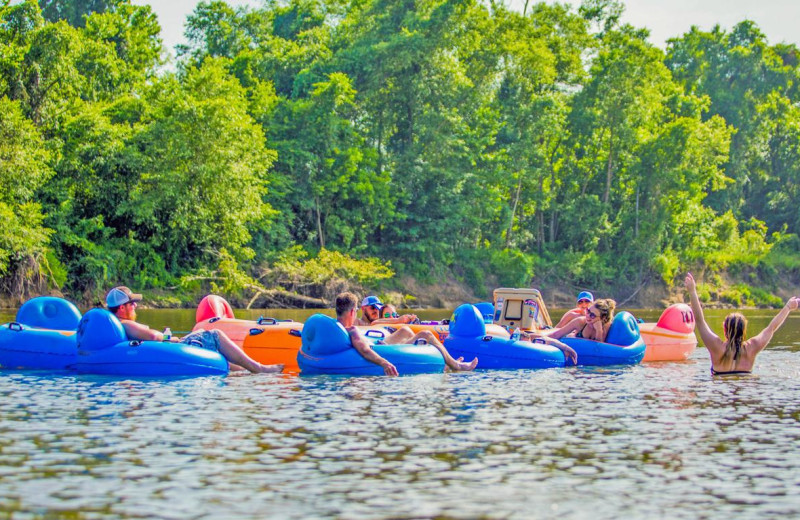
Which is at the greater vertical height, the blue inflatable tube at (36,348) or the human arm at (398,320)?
the human arm at (398,320)

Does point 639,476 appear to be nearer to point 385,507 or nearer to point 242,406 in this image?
point 385,507

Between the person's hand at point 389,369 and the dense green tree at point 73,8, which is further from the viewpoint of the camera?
the dense green tree at point 73,8

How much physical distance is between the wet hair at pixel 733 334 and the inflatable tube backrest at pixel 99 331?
6667 mm

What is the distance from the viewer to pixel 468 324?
542 inches

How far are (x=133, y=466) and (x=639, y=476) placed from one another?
3.07 meters

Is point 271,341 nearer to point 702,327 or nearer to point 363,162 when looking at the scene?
point 702,327

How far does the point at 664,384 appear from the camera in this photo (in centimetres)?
1182

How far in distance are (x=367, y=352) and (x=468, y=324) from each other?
216 cm

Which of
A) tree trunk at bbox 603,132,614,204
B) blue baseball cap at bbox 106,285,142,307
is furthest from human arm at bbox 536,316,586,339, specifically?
tree trunk at bbox 603,132,614,204

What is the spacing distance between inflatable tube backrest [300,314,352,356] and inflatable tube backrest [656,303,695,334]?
6256 millimetres

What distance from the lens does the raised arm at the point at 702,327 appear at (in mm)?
9866

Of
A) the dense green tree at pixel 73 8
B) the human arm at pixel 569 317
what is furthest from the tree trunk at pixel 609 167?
the human arm at pixel 569 317

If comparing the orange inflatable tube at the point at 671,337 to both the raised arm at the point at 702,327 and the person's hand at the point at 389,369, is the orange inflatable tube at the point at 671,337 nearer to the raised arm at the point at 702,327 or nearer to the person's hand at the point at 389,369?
the raised arm at the point at 702,327

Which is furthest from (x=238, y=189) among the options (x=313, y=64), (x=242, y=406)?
(x=242, y=406)
